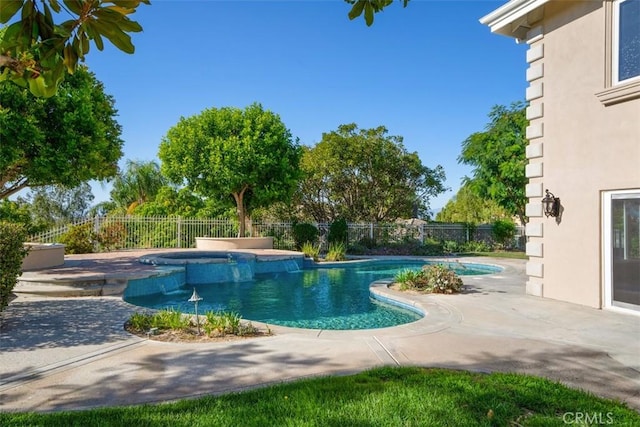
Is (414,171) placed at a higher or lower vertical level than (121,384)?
higher

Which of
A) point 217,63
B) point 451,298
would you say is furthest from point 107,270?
point 451,298

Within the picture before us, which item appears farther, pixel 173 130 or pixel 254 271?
pixel 173 130

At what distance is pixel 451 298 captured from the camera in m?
8.07

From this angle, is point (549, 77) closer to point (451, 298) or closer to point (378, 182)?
point (451, 298)

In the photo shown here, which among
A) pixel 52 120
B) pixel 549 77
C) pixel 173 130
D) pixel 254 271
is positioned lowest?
pixel 254 271

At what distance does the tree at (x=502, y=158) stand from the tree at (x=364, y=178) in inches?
163

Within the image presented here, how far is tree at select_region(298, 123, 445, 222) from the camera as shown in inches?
940

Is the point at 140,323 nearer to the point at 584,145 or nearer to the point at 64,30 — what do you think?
the point at 64,30

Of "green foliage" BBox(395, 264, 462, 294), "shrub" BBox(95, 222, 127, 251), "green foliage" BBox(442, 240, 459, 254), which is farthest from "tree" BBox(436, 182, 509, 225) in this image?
"shrub" BBox(95, 222, 127, 251)

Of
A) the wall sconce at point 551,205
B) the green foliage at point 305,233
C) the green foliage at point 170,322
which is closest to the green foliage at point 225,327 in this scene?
the green foliage at point 170,322

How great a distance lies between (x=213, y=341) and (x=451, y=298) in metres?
4.96

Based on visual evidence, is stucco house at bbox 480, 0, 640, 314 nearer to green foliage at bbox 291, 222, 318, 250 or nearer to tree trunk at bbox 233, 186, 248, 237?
green foliage at bbox 291, 222, 318, 250

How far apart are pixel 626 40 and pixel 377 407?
23.8 feet

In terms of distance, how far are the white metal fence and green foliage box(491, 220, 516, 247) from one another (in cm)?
61
